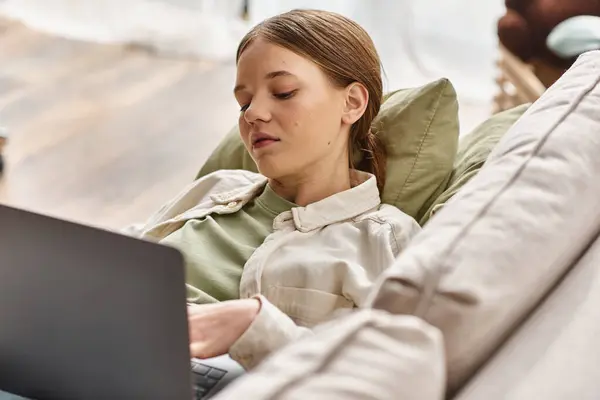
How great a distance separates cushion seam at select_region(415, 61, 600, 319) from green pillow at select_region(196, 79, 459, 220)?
1.58ft

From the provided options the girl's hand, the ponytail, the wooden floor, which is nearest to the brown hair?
the ponytail

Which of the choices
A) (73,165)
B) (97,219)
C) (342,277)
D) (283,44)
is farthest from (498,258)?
(73,165)

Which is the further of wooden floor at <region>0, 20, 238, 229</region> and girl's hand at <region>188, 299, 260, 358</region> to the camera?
wooden floor at <region>0, 20, 238, 229</region>

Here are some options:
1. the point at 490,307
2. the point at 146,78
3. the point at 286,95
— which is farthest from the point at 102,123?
the point at 490,307

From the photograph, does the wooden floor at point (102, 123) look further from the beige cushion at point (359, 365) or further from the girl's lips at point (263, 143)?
the beige cushion at point (359, 365)

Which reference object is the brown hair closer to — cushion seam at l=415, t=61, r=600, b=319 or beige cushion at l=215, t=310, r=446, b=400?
cushion seam at l=415, t=61, r=600, b=319

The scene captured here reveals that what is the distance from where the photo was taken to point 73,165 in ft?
10.1

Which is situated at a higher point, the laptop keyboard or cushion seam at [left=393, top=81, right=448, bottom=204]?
cushion seam at [left=393, top=81, right=448, bottom=204]

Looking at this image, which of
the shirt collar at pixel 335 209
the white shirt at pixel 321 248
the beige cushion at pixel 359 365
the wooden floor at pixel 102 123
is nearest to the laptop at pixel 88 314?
the beige cushion at pixel 359 365

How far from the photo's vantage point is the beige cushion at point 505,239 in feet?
2.75

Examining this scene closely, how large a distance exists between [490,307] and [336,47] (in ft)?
2.41

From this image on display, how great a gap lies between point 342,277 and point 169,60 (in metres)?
2.83

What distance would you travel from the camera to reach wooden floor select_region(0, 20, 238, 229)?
2900 mm

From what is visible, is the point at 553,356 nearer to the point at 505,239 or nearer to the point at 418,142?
the point at 505,239
